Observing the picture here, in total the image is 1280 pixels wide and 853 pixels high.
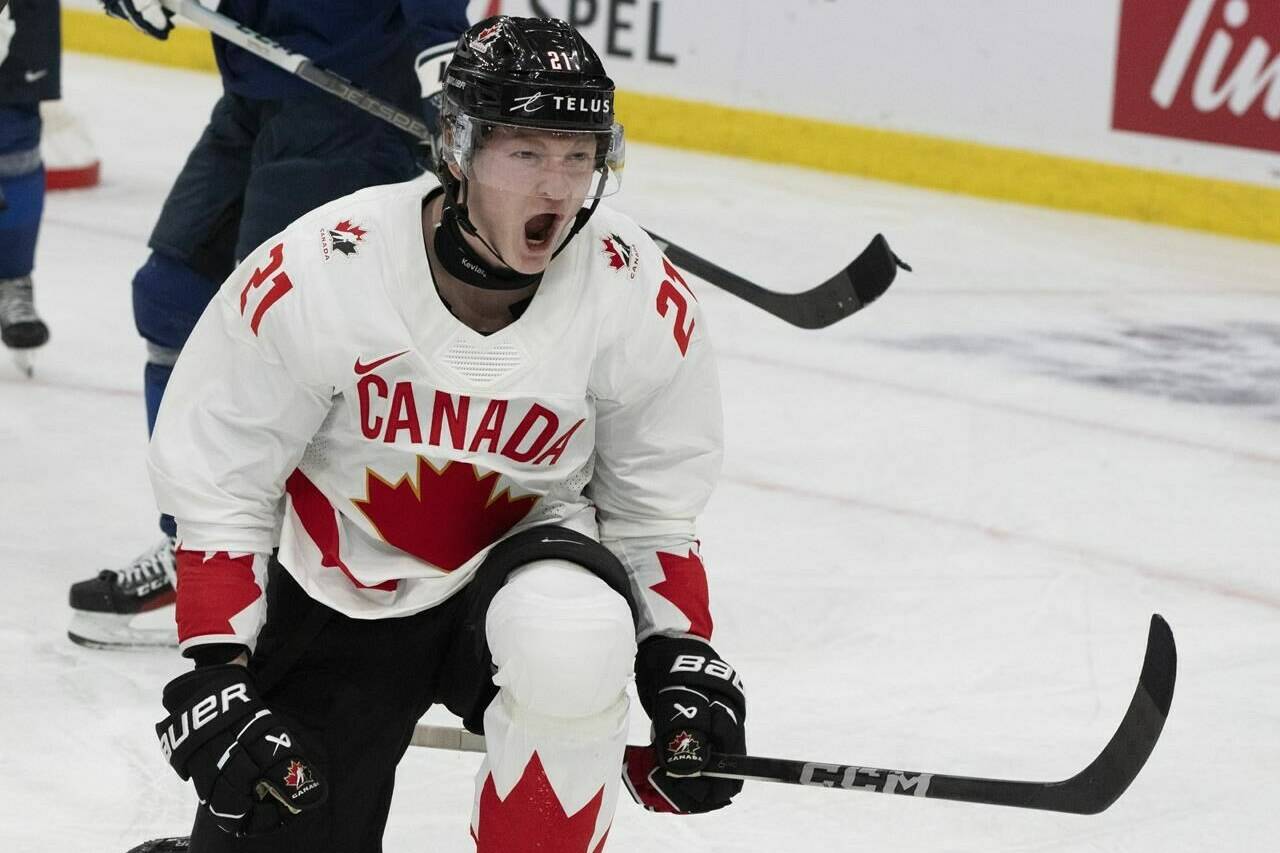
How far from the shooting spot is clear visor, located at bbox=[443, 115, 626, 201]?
5.20ft

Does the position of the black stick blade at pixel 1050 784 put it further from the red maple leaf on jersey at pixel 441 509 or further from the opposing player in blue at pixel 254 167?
the opposing player in blue at pixel 254 167

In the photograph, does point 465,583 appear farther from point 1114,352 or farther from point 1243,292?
point 1243,292

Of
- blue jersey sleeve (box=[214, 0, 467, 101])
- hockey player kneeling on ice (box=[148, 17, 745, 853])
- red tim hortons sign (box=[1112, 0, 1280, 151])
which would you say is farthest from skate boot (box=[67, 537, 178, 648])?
red tim hortons sign (box=[1112, 0, 1280, 151])

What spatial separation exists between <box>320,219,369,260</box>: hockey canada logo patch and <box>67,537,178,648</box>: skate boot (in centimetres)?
99

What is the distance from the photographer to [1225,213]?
5641 mm

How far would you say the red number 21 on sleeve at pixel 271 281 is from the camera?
159cm

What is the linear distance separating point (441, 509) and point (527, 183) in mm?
287

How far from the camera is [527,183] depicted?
1587 mm

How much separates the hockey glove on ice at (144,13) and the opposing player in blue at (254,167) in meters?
0.18

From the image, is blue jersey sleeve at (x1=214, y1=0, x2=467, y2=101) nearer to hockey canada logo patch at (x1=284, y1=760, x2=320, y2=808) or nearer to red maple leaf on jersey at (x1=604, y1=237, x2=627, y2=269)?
red maple leaf on jersey at (x1=604, y1=237, x2=627, y2=269)

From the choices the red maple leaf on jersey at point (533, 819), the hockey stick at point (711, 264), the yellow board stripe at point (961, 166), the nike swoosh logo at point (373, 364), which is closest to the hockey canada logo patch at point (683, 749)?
the red maple leaf on jersey at point (533, 819)

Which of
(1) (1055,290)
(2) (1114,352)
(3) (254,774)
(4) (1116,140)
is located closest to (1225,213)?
(4) (1116,140)

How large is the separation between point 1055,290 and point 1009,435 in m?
1.34

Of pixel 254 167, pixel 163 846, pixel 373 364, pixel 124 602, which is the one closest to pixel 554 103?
pixel 373 364
